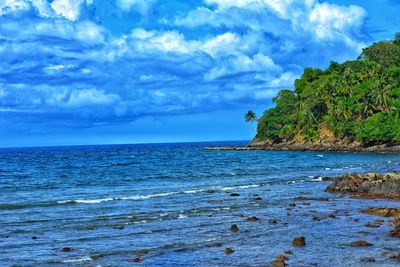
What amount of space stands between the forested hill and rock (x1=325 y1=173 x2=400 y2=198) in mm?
73355

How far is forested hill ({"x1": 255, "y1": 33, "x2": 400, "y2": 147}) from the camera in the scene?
115 meters

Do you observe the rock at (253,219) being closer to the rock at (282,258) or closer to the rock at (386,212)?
the rock at (386,212)

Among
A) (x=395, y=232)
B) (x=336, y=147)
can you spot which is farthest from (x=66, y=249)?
(x=336, y=147)

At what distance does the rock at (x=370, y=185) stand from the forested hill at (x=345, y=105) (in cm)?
7336

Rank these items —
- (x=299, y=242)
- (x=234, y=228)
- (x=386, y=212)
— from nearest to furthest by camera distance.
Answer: (x=299, y=242), (x=234, y=228), (x=386, y=212)

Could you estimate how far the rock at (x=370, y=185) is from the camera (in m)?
36.1

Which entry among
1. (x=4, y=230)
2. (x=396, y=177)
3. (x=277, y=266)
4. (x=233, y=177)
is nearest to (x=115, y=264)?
(x=277, y=266)

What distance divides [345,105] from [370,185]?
295 feet

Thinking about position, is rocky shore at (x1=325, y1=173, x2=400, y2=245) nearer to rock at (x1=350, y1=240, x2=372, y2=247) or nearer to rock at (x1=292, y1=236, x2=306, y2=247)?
rock at (x1=350, y1=240, x2=372, y2=247)

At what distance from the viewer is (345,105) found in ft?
408

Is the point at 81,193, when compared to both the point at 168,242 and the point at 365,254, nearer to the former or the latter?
the point at 168,242

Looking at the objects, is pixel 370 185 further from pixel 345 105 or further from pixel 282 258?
pixel 345 105

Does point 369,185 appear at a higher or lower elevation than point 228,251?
higher

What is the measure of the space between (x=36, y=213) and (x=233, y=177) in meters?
30.5
